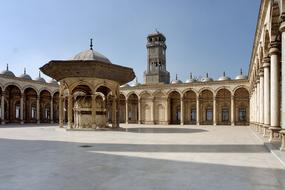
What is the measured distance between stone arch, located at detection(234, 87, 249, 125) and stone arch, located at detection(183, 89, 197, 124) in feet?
19.3

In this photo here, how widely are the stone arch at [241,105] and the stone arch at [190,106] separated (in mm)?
5881

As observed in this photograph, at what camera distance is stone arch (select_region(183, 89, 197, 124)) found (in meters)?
39.9

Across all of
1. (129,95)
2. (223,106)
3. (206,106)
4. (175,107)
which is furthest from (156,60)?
(223,106)

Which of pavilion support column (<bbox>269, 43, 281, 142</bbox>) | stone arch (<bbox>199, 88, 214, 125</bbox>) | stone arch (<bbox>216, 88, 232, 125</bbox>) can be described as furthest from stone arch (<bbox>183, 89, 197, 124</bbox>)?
pavilion support column (<bbox>269, 43, 281, 142</bbox>)

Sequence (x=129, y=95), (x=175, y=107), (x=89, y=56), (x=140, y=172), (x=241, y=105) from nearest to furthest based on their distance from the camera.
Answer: (x=140, y=172) < (x=89, y=56) < (x=241, y=105) < (x=175, y=107) < (x=129, y=95)

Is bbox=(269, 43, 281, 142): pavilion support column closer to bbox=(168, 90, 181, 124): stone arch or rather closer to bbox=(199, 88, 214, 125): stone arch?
bbox=(199, 88, 214, 125): stone arch

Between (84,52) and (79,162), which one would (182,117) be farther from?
(79,162)

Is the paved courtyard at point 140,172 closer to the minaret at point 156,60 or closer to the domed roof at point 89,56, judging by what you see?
the domed roof at point 89,56

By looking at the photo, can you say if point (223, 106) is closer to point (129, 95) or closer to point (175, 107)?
point (175, 107)

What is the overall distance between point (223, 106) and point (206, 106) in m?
2.42

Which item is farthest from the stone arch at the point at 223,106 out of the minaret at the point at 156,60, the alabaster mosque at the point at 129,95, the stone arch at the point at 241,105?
the minaret at the point at 156,60

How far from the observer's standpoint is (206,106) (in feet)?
129

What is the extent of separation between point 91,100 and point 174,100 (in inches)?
838

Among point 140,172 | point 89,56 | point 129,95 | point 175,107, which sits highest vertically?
point 89,56
